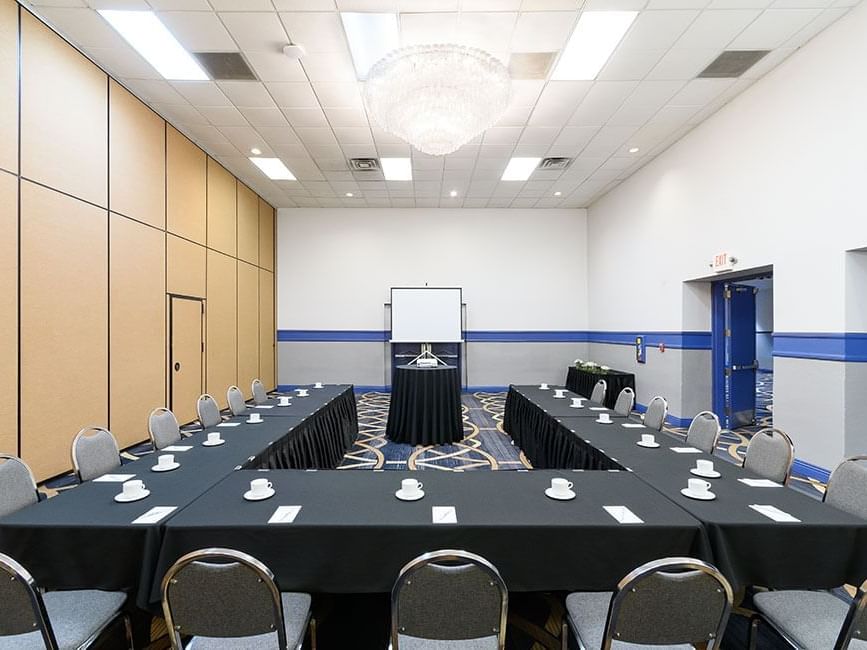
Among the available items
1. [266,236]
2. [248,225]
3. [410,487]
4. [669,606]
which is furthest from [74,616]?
[266,236]

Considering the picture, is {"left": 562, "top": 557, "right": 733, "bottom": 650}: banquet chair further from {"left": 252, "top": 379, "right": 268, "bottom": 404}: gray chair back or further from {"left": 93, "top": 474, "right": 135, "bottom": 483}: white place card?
{"left": 252, "top": 379, "right": 268, "bottom": 404}: gray chair back

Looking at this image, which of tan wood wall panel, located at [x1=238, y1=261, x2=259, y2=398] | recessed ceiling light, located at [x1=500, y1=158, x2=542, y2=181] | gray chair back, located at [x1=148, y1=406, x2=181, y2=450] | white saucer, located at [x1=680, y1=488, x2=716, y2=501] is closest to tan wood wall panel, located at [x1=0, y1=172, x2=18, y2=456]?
gray chair back, located at [x1=148, y1=406, x2=181, y2=450]

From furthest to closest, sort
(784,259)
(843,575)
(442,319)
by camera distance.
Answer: (442,319) → (784,259) → (843,575)

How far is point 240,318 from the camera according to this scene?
25.5ft

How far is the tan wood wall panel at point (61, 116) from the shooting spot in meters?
3.67

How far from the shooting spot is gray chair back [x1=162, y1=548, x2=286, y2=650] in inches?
51.5

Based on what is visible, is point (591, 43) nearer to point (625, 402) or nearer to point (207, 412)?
point (625, 402)

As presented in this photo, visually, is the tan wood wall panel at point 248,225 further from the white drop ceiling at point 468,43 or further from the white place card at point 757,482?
the white place card at point 757,482

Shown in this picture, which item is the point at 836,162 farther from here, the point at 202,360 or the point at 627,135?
the point at 202,360

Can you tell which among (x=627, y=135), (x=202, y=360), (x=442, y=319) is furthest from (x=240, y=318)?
(x=627, y=135)

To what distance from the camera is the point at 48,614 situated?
1.54 m

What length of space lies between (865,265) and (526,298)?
610 centimetres

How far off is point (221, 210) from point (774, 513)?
25.6 feet

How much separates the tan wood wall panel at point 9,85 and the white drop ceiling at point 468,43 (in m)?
0.24
